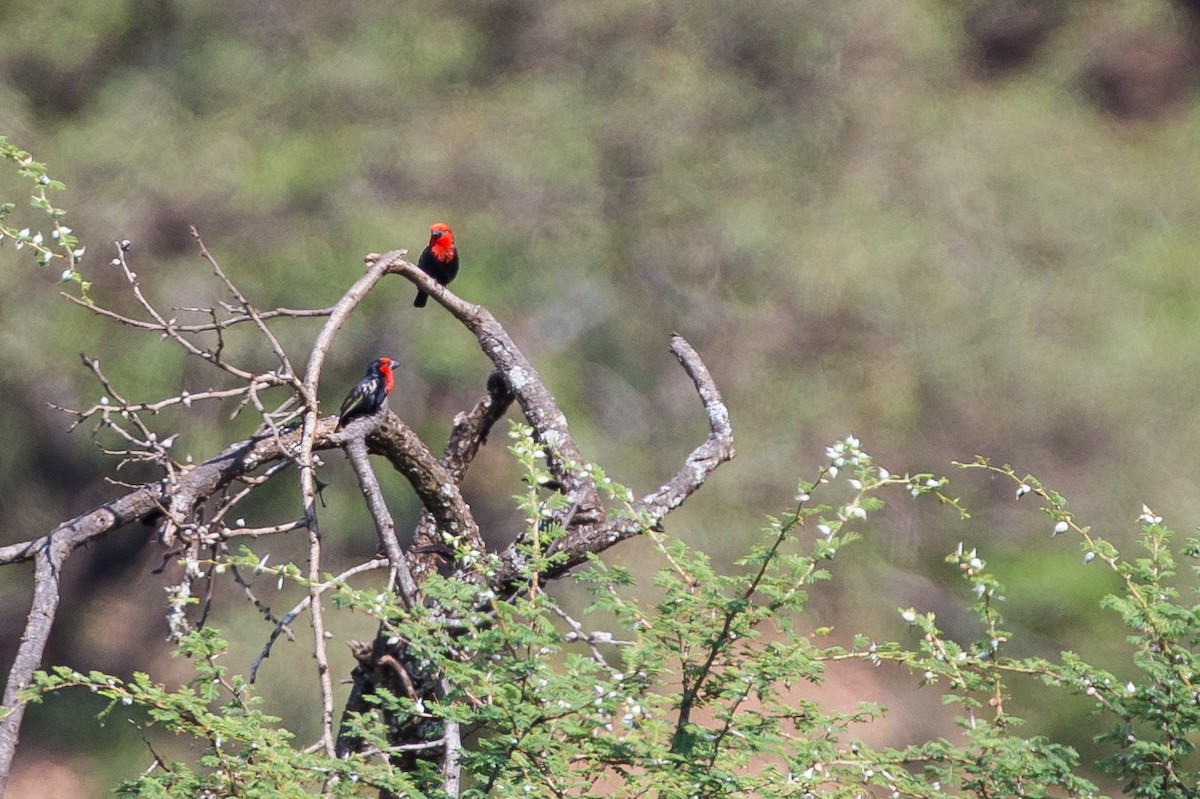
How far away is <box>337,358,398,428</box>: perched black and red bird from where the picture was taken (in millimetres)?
3018

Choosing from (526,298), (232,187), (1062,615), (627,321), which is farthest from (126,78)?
(1062,615)

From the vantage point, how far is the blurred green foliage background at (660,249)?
6754 mm

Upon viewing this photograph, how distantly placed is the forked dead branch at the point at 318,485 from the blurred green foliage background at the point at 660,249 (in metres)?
2.90

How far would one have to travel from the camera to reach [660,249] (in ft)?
26.2

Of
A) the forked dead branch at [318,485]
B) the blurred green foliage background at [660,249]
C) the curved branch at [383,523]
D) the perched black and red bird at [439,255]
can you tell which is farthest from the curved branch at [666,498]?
the blurred green foliage background at [660,249]

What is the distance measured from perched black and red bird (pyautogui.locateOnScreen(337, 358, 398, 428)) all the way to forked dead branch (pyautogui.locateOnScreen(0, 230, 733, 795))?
0.05m

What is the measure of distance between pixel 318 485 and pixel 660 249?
5.49 m

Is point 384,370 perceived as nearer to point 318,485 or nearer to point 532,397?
point 532,397

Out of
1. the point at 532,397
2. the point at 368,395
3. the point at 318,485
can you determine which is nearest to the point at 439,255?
the point at 532,397

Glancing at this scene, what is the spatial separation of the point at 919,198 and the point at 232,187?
13.7 feet

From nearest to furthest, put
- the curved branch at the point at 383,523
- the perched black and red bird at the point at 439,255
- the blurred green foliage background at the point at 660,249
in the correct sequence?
the curved branch at the point at 383,523 → the perched black and red bird at the point at 439,255 → the blurred green foliage background at the point at 660,249

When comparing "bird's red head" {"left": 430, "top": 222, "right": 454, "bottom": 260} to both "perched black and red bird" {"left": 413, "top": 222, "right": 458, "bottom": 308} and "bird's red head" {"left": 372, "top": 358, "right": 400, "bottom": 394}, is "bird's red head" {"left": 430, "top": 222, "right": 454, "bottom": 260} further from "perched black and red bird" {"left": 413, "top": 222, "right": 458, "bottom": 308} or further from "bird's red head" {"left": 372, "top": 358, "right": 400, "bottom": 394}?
"bird's red head" {"left": 372, "top": 358, "right": 400, "bottom": 394}

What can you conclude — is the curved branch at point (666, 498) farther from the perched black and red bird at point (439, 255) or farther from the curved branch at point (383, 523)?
the perched black and red bird at point (439, 255)

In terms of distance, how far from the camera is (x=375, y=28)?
324 inches
